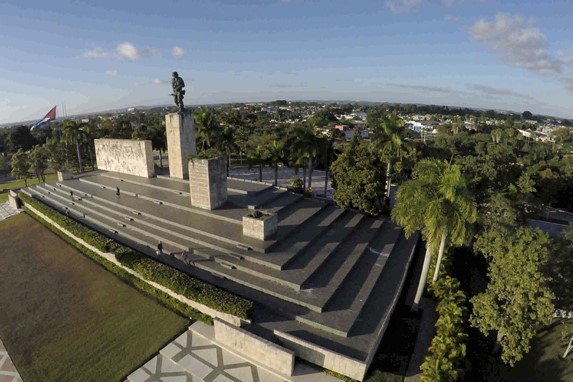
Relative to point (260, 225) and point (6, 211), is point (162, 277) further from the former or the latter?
point (6, 211)

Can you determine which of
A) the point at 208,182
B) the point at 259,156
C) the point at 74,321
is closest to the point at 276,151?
the point at 259,156

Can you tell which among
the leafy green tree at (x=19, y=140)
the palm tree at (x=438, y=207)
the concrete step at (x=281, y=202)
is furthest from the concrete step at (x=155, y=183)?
the leafy green tree at (x=19, y=140)

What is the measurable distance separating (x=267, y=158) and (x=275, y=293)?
20656 millimetres

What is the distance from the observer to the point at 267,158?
33812mm

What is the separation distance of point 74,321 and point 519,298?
20.6 meters

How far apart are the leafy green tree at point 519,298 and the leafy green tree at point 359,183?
1030 centimetres

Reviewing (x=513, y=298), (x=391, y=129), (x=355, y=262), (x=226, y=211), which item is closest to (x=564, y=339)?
(x=513, y=298)

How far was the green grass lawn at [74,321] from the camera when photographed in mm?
13016

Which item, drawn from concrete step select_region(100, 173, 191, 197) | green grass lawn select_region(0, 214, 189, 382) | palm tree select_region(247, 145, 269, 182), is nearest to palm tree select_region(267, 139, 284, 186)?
palm tree select_region(247, 145, 269, 182)

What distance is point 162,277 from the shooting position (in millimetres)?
16531

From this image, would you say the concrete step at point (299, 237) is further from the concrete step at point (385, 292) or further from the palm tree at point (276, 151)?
the palm tree at point (276, 151)

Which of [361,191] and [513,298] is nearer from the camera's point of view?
[513,298]

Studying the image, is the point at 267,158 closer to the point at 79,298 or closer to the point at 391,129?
the point at 391,129

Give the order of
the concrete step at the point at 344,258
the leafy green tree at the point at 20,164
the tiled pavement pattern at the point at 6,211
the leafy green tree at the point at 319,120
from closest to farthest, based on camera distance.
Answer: the concrete step at the point at 344,258, the tiled pavement pattern at the point at 6,211, the leafy green tree at the point at 319,120, the leafy green tree at the point at 20,164
